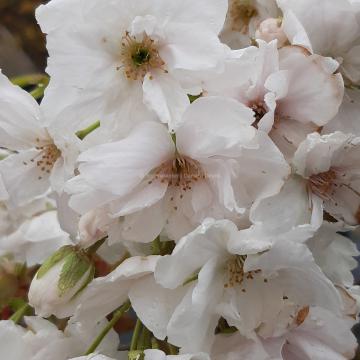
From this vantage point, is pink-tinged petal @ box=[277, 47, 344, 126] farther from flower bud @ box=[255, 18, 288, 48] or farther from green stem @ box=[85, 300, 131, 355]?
green stem @ box=[85, 300, 131, 355]

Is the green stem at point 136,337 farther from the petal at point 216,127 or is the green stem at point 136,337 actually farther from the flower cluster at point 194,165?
the petal at point 216,127

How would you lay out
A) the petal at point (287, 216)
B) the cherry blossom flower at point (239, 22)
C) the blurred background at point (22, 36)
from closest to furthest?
the petal at point (287, 216) → the cherry blossom flower at point (239, 22) → the blurred background at point (22, 36)

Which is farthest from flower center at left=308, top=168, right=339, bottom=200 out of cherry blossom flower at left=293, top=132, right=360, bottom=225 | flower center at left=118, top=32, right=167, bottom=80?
flower center at left=118, top=32, right=167, bottom=80

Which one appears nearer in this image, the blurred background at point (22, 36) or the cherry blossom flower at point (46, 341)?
the cherry blossom flower at point (46, 341)

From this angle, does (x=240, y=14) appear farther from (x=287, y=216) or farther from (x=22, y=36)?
(x=22, y=36)

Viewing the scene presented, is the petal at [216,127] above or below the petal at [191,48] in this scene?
below

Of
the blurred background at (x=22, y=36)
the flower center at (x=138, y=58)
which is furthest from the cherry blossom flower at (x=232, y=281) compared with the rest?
the blurred background at (x=22, y=36)

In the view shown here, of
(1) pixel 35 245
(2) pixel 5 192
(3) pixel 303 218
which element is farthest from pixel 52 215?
(3) pixel 303 218

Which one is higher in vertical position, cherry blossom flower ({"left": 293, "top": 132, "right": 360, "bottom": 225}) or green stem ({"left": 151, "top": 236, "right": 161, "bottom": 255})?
cherry blossom flower ({"left": 293, "top": 132, "right": 360, "bottom": 225})
